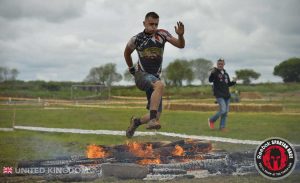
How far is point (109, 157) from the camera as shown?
259 inches

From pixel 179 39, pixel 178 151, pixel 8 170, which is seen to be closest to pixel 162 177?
pixel 178 151

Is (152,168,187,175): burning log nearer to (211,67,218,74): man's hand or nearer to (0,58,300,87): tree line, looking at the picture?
(0,58,300,87): tree line

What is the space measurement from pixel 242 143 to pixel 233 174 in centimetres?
287

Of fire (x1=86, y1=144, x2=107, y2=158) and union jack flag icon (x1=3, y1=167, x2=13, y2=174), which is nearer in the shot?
union jack flag icon (x1=3, y1=167, x2=13, y2=174)

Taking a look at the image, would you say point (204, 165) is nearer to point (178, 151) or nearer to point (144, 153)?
point (178, 151)

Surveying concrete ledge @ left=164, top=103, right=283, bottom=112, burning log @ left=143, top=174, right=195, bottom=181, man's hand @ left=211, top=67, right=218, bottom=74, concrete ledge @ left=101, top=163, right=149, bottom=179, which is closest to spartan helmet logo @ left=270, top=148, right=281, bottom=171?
burning log @ left=143, top=174, right=195, bottom=181

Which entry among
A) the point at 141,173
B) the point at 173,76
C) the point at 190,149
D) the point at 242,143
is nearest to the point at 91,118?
the point at 173,76

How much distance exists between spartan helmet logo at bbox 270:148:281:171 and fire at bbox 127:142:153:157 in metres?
1.73

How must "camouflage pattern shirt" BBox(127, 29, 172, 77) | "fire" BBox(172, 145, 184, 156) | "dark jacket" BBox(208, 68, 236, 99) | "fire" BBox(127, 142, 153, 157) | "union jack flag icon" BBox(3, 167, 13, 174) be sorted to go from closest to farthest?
"union jack flag icon" BBox(3, 167, 13, 174)
"camouflage pattern shirt" BBox(127, 29, 172, 77)
"fire" BBox(127, 142, 153, 157)
"fire" BBox(172, 145, 184, 156)
"dark jacket" BBox(208, 68, 236, 99)

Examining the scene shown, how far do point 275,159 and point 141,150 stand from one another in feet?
6.39

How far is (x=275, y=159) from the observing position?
6.10m

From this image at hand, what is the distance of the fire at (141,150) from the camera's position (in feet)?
22.0

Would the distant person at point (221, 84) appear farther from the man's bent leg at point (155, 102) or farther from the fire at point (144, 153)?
the man's bent leg at point (155, 102)

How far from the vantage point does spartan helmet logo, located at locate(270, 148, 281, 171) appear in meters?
6.05
